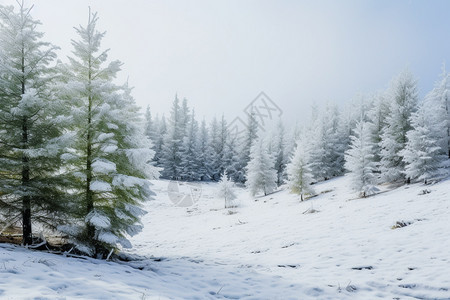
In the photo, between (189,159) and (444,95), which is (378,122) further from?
(189,159)

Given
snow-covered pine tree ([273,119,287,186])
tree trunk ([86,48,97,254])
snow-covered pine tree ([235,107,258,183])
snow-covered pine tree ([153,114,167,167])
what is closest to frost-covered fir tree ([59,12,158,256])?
tree trunk ([86,48,97,254])

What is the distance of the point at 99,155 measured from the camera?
33.7 feet

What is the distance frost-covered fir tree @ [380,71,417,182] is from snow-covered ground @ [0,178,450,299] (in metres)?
5.77

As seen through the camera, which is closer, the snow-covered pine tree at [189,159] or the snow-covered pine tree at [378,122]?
the snow-covered pine tree at [378,122]

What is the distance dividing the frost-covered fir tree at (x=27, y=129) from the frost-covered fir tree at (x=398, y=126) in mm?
26633

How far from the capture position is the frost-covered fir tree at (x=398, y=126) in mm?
25141

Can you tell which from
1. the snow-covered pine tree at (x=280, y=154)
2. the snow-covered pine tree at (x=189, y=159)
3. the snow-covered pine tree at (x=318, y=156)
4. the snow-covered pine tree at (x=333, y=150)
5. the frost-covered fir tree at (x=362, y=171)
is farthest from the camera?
the snow-covered pine tree at (x=189, y=159)

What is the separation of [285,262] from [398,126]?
2291 centimetres

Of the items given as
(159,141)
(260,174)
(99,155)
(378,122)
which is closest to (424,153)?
(378,122)

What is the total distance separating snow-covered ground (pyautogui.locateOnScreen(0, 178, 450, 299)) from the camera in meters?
6.68

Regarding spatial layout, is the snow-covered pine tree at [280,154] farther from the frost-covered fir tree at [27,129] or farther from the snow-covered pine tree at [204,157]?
the frost-covered fir tree at [27,129]

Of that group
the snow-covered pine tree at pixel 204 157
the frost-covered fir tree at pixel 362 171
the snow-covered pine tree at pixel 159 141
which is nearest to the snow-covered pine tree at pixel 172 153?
the snow-covered pine tree at pixel 159 141

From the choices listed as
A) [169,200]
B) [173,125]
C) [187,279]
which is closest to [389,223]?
[187,279]

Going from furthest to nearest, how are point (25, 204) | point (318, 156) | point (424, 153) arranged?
point (318, 156), point (424, 153), point (25, 204)
